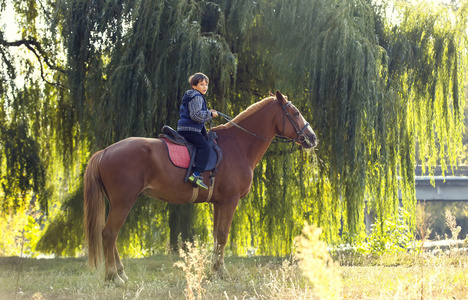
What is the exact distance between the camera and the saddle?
6613mm

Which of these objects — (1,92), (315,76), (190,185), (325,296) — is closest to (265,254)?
(315,76)

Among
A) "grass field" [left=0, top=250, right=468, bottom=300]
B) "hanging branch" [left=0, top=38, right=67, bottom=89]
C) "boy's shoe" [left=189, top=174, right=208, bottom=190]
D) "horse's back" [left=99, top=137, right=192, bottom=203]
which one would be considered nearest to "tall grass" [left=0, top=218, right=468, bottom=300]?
"grass field" [left=0, top=250, right=468, bottom=300]

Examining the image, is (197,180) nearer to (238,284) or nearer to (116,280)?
(238,284)

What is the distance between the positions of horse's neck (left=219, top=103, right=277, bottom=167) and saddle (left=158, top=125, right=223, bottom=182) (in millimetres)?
524

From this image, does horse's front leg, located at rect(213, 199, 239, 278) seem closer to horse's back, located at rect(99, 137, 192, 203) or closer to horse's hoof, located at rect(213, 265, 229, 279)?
horse's hoof, located at rect(213, 265, 229, 279)

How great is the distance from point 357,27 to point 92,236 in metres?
5.84

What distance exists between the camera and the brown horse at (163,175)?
6.30m

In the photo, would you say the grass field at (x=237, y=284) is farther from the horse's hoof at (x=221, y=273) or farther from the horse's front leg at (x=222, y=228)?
the horse's front leg at (x=222, y=228)

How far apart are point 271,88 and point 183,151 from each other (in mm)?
4039

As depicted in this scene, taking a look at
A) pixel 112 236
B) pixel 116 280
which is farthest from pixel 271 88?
pixel 116 280

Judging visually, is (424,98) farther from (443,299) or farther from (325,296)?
(325,296)

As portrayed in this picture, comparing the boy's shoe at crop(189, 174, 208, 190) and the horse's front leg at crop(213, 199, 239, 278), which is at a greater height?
the boy's shoe at crop(189, 174, 208, 190)

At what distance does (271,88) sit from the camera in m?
10.3

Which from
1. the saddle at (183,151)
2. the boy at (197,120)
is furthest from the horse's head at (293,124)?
the boy at (197,120)
